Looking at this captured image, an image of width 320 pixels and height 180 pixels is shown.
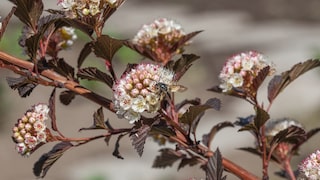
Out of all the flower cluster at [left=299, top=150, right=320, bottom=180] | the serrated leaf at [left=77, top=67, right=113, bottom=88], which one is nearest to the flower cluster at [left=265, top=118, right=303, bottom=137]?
the flower cluster at [left=299, top=150, right=320, bottom=180]

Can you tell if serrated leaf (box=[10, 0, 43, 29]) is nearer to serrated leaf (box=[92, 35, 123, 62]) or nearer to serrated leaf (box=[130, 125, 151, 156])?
serrated leaf (box=[92, 35, 123, 62])

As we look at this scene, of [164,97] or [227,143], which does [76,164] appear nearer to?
[227,143]

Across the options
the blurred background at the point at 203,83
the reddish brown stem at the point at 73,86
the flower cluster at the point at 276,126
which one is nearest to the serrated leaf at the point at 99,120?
the reddish brown stem at the point at 73,86

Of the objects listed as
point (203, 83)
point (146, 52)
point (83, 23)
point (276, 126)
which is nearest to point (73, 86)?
point (83, 23)

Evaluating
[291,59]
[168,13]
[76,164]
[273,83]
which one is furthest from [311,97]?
[273,83]

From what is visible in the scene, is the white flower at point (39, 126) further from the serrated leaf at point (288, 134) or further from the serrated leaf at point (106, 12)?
the serrated leaf at point (288, 134)
